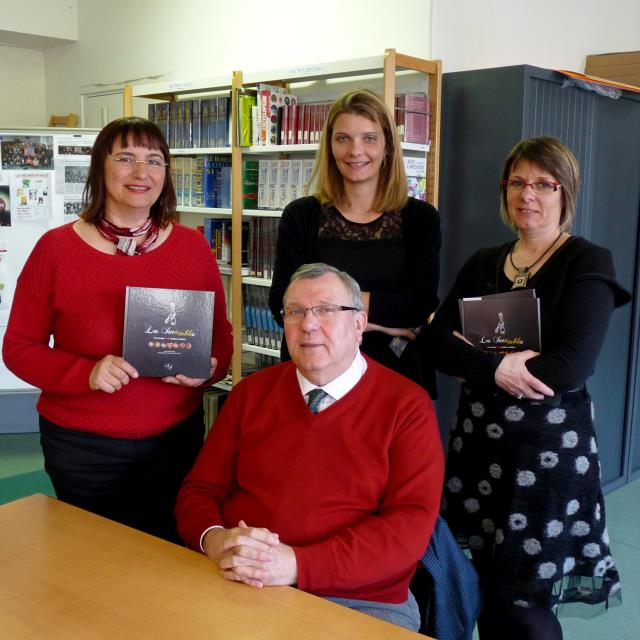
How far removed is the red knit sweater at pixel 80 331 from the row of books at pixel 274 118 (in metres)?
2.17

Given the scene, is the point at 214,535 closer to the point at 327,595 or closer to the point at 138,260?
the point at 327,595

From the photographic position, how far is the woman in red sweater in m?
2.17

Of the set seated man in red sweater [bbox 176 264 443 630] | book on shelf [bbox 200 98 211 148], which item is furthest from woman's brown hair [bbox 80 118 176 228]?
book on shelf [bbox 200 98 211 148]

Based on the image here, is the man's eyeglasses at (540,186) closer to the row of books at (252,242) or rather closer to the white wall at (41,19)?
the row of books at (252,242)

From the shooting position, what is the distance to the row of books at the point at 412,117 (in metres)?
3.72

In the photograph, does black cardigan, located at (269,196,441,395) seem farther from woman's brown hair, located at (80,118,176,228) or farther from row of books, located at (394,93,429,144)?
row of books, located at (394,93,429,144)

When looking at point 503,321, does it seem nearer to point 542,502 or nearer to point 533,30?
point 542,502

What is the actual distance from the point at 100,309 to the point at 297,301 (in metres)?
0.59

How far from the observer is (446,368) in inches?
87.7

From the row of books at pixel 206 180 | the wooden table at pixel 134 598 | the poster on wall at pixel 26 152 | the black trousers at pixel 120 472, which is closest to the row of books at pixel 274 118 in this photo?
Result: the row of books at pixel 206 180

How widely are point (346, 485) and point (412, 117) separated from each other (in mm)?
2373

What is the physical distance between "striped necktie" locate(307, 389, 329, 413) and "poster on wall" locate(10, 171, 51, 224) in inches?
153

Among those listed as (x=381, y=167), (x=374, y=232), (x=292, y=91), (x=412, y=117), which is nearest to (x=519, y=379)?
(x=374, y=232)

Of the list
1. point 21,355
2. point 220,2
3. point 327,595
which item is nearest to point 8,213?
point 220,2
